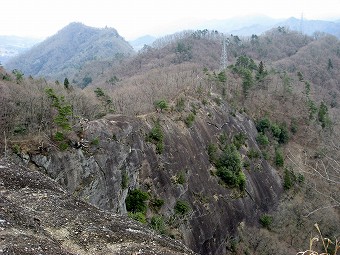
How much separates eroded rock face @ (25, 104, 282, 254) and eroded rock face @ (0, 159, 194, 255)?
9.99 m

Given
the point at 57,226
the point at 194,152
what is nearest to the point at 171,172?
the point at 194,152

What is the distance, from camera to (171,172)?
28969 millimetres

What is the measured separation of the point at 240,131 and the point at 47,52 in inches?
7018

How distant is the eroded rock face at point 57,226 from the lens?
6609 mm

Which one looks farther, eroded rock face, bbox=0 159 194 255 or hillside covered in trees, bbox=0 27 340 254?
hillside covered in trees, bbox=0 27 340 254

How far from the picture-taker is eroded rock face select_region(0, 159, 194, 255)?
21.7ft

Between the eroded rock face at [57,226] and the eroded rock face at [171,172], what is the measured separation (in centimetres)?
999

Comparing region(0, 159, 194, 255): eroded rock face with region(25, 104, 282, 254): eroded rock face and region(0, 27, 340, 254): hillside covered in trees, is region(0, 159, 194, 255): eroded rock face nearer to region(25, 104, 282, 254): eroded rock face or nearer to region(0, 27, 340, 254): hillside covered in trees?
region(0, 27, 340, 254): hillside covered in trees

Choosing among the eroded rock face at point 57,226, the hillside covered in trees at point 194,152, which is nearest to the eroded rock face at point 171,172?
the hillside covered in trees at point 194,152

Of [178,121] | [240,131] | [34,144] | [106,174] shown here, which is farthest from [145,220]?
[240,131]

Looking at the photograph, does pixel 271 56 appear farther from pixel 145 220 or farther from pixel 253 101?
pixel 145 220

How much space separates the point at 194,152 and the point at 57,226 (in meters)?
25.3

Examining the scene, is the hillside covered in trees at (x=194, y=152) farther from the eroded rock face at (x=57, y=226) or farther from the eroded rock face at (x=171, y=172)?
the eroded rock face at (x=57, y=226)

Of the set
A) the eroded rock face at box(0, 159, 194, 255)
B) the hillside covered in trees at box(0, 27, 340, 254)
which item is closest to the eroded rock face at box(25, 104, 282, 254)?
the hillside covered in trees at box(0, 27, 340, 254)
